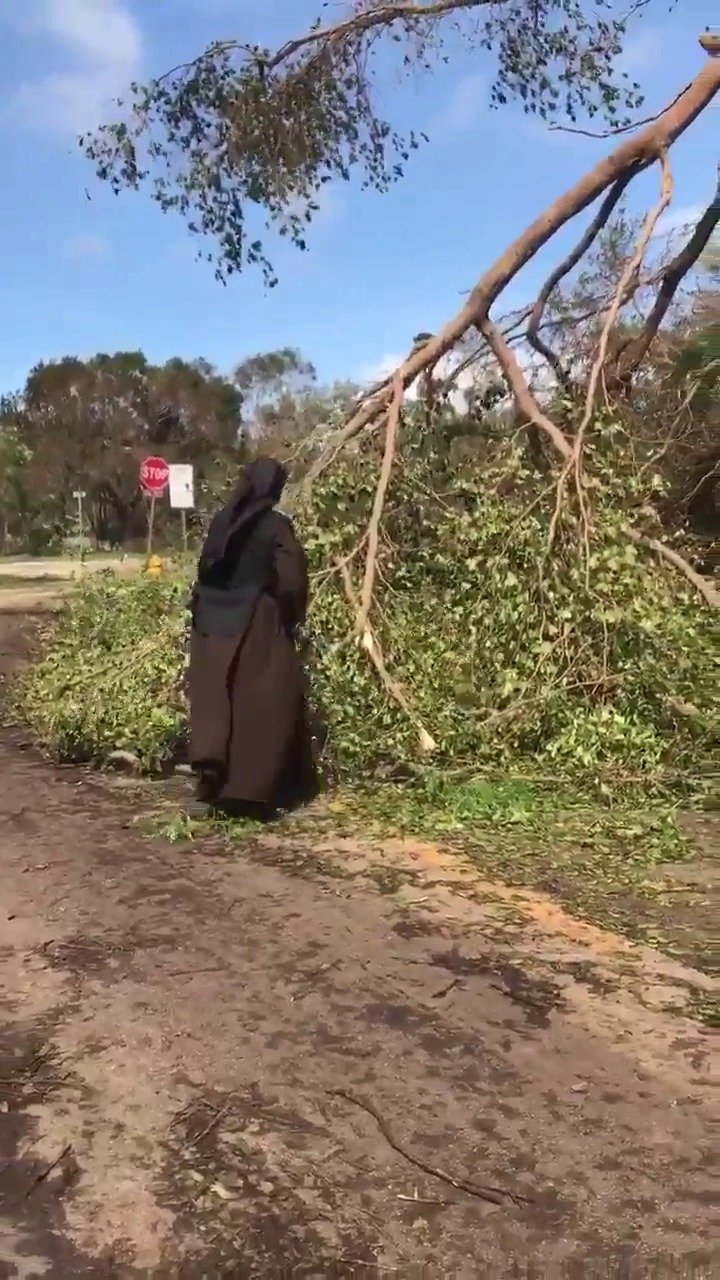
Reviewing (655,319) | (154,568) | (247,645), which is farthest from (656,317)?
(247,645)

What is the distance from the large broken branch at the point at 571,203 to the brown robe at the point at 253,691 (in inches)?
88.1

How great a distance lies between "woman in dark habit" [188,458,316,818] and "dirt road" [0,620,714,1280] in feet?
2.46

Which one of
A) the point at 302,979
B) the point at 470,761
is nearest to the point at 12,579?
the point at 470,761

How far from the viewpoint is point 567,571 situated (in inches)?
222

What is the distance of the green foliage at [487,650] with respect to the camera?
17.8 feet

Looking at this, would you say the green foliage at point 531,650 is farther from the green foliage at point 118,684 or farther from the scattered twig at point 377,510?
the green foliage at point 118,684

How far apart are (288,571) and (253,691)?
531mm

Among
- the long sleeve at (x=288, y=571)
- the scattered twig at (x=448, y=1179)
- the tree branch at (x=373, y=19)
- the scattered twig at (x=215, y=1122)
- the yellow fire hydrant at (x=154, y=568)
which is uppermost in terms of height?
the tree branch at (x=373, y=19)

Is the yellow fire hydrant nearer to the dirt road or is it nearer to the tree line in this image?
the dirt road

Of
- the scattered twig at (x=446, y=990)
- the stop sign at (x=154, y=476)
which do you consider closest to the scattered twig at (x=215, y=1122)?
the scattered twig at (x=446, y=990)

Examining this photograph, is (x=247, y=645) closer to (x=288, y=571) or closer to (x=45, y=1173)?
(x=288, y=571)

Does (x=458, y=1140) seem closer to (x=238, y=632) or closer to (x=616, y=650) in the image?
(x=238, y=632)

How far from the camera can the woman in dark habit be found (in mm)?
4863

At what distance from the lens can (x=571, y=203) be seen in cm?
714
